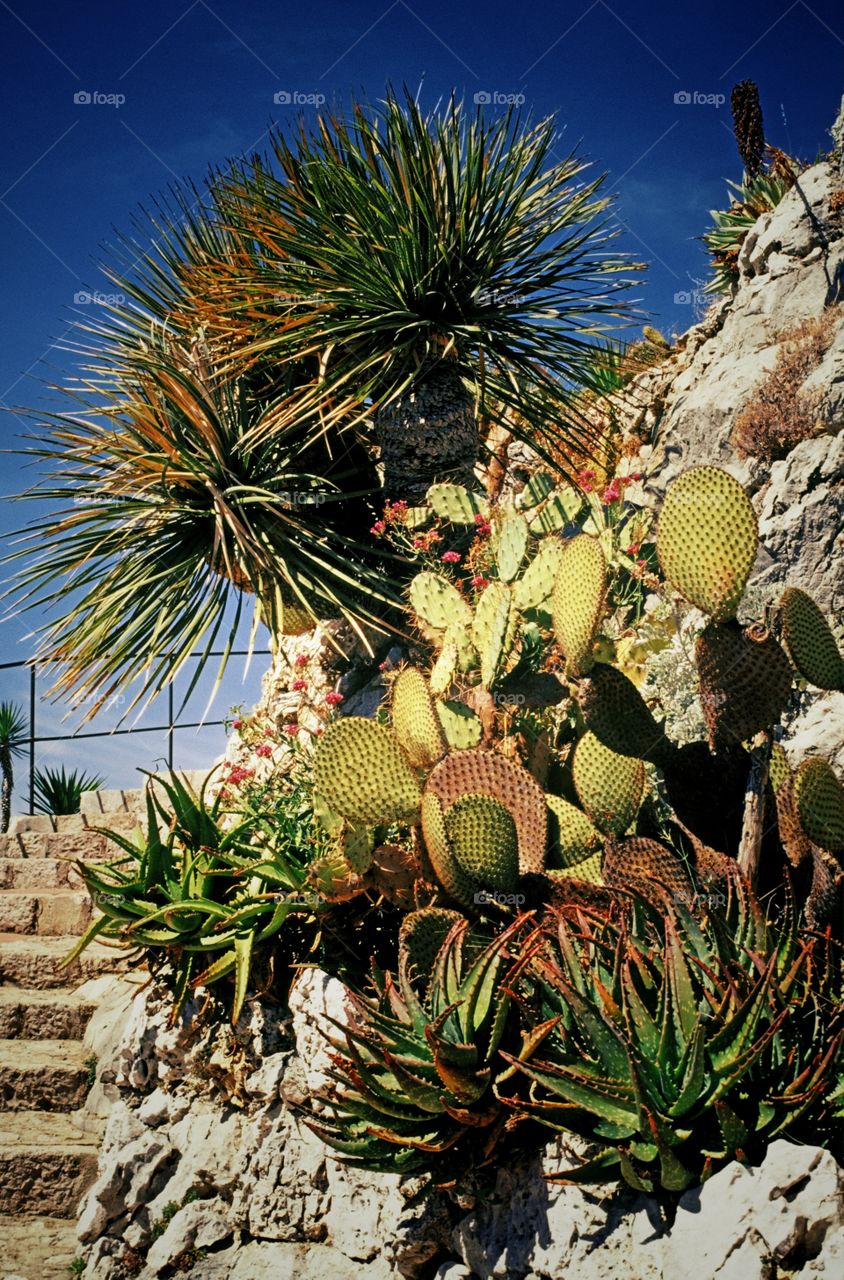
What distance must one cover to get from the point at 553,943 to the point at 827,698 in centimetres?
206

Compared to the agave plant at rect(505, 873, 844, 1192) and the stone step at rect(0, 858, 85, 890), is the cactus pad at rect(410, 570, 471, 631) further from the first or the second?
the stone step at rect(0, 858, 85, 890)

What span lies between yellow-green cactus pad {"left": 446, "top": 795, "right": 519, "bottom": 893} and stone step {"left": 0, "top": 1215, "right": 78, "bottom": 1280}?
2478 mm

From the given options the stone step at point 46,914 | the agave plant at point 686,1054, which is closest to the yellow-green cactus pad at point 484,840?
the agave plant at point 686,1054

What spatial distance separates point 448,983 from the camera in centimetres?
294

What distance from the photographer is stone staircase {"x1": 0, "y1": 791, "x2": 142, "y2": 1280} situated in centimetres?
455

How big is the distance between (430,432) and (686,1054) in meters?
4.70

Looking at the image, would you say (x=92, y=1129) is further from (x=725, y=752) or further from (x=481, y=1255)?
(x=725, y=752)

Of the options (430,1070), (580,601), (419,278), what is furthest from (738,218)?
(430,1070)

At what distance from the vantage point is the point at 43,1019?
5465mm

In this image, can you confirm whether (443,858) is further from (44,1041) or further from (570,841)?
(44,1041)

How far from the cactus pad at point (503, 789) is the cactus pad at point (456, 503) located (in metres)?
2.09

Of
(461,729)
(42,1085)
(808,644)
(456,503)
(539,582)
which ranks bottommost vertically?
(42,1085)

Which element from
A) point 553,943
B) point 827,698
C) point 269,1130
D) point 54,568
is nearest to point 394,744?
point 553,943

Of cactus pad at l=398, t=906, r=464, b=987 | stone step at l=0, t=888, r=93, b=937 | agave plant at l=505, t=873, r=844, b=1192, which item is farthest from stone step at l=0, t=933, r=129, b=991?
agave plant at l=505, t=873, r=844, b=1192
